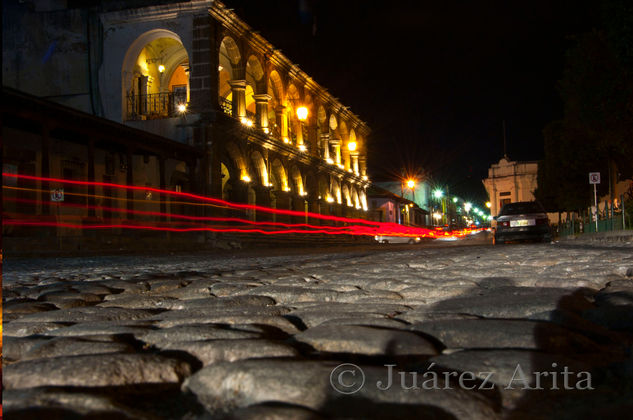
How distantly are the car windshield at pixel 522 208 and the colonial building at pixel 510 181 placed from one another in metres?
66.9

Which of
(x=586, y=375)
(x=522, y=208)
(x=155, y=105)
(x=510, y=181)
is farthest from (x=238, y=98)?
(x=510, y=181)

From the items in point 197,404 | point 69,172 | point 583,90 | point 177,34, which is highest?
point 177,34

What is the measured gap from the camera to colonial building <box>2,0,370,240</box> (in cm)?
2152

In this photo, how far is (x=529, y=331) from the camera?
2.20 m

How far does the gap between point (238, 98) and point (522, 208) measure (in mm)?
15844

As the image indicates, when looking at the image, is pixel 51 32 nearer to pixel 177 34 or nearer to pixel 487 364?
pixel 177 34

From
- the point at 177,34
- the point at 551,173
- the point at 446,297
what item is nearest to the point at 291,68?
the point at 177,34

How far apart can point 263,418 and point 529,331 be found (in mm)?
1321

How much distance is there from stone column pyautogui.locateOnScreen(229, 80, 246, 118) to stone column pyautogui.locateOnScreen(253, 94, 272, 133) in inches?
79.5

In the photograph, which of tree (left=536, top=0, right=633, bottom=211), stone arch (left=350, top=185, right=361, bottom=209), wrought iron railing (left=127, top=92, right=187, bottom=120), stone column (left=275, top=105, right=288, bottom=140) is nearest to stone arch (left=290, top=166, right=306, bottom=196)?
stone column (left=275, top=105, right=288, bottom=140)

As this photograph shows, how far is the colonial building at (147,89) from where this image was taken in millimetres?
21516

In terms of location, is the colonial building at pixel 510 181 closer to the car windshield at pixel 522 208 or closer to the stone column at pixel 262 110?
the stone column at pixel 262 110

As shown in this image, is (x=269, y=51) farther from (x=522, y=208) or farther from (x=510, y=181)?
(x=510, y=181)

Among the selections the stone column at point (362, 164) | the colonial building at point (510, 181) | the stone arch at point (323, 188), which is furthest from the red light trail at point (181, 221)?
the colonial building at point (510, 181)
